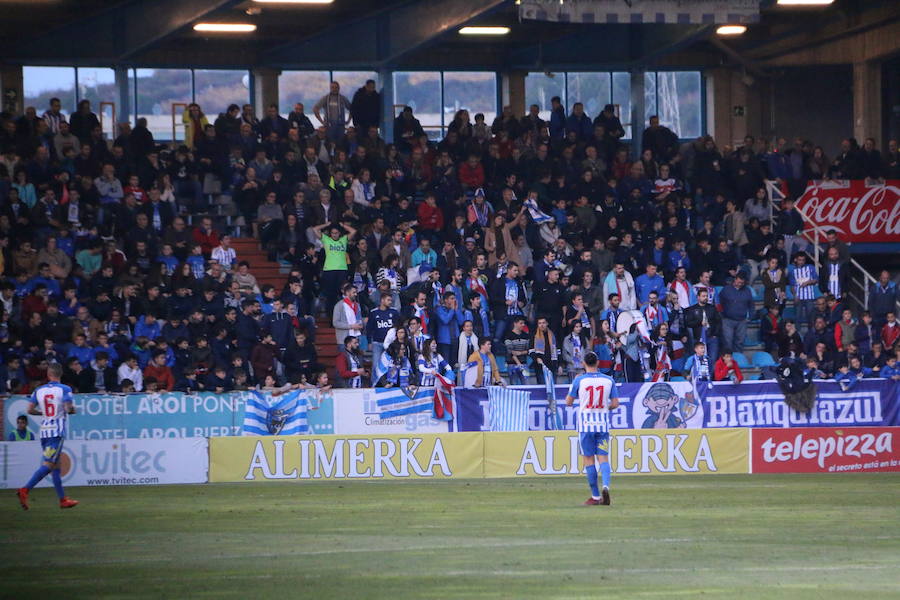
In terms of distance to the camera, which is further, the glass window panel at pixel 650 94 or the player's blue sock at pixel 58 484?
the glass window panel at pixel 650 94

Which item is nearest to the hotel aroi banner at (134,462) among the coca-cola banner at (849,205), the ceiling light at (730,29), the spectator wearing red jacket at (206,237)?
the spectator wearing red jacket at (206,237)

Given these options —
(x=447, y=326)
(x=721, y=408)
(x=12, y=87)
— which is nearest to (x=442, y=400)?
(x=447, y=326)

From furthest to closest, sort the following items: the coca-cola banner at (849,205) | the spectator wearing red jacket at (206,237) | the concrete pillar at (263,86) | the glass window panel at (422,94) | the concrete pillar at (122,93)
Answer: the glass window panel at (422,94) < the concrete pillar at (263,86) < the coca-cola banner at (849,205) < the concrete pillar at (122,93) < the spectator wearing red jacket at (206,237)

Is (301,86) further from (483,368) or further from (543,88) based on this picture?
(483,368)

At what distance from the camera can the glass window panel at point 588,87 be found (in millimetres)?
37469

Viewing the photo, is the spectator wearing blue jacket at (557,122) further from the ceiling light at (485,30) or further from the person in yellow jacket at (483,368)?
the person in yellow jacket at (483,368)

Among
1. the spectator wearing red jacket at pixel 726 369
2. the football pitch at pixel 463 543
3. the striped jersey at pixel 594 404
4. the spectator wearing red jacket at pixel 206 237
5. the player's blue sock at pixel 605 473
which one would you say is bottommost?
the football pitch at pixel 463 543

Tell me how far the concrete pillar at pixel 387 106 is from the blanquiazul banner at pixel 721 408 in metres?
9.60

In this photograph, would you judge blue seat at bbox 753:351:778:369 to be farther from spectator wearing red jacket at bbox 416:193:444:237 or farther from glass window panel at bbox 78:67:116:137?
glass window panel at bbox 78:67:116:137

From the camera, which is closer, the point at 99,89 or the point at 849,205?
the point at 849,205

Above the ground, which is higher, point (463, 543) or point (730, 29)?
point (730, 29)

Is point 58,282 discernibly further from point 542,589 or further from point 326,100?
point 542,589

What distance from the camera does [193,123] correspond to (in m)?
29.4

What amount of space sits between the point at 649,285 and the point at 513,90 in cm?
1183
